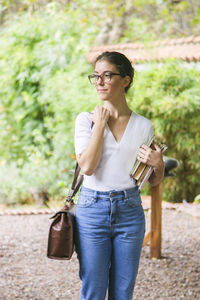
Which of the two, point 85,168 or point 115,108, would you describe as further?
point 115,108

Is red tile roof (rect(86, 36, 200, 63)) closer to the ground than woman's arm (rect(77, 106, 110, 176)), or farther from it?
farther from it

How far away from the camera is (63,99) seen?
6996mm

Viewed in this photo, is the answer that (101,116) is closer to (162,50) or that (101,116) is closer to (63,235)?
(63,235)

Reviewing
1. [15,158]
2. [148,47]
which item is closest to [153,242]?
[148,47]

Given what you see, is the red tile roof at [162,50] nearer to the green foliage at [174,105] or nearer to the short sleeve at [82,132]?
the green foliage at [174,105]

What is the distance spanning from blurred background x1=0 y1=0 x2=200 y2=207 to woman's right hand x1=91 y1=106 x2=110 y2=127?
383 cm

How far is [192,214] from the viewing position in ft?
18.8

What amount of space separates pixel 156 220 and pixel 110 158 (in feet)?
7.08

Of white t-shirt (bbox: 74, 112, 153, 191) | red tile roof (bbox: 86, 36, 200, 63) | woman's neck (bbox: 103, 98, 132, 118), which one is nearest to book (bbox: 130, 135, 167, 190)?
white t-shirt (bbox: 74, 112, 153, 191)

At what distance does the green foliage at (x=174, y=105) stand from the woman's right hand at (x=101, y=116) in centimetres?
382

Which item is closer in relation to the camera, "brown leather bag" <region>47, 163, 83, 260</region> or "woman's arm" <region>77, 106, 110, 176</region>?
"woman's arm" <region>77, 106, 110, 176</region>

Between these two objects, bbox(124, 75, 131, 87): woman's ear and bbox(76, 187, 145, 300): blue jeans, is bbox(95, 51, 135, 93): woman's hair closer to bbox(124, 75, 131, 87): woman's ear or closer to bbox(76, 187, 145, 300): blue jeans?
bbox(124, 75, 131, 87): woman's ear

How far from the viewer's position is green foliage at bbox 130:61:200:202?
19.2ft

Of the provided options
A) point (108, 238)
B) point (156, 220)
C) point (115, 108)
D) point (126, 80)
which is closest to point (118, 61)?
point (126, 80)
